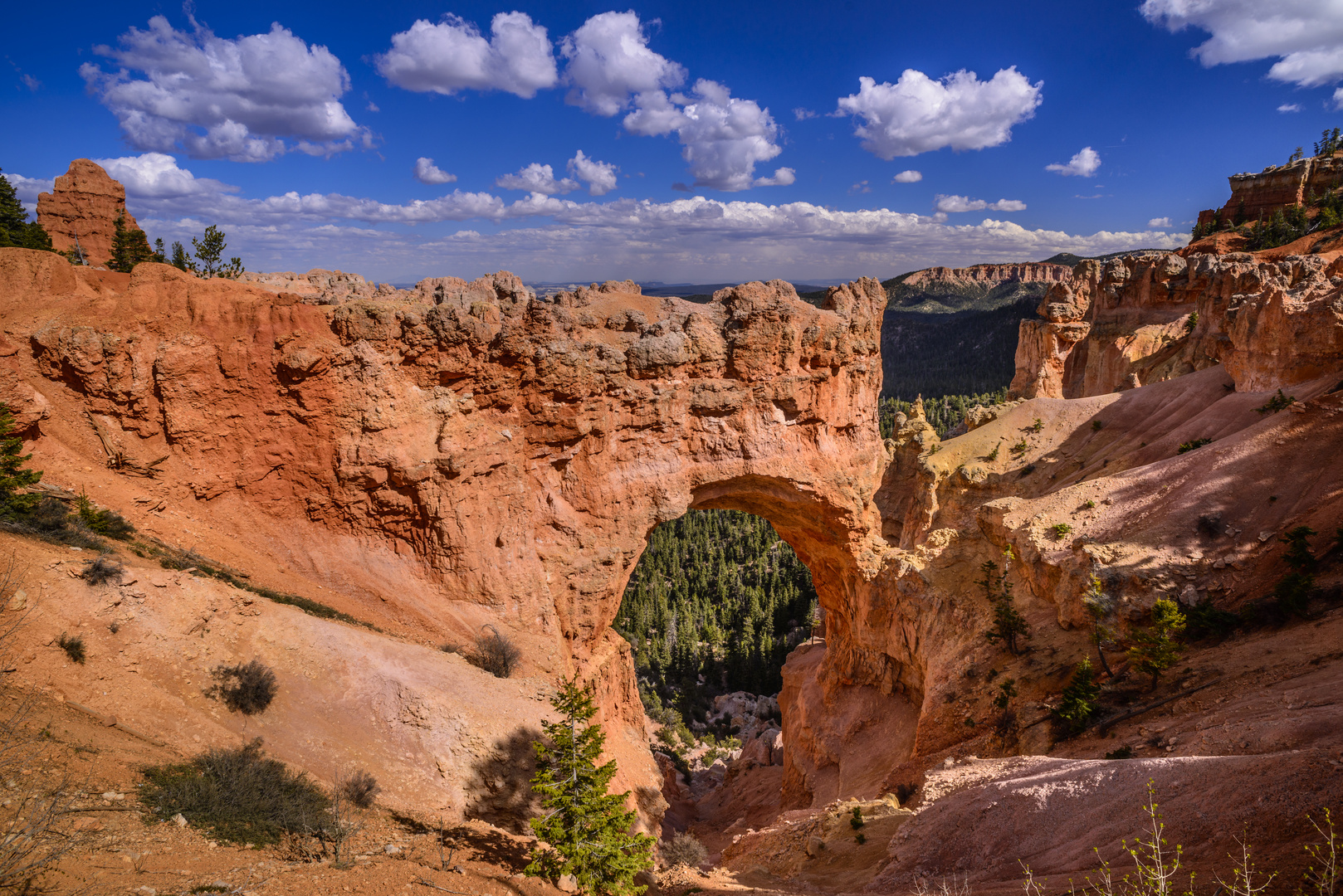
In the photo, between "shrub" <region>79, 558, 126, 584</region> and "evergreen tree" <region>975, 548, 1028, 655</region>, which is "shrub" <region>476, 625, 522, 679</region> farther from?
"evergreen tree" <region>975, 548, 1028, 655</region>

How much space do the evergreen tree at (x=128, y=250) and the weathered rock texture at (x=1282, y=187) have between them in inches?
4876

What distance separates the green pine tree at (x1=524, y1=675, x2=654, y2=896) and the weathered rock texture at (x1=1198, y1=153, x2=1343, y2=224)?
115m

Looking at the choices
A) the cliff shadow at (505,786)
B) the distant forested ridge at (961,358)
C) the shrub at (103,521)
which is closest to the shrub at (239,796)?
the cliff shadow at (505,786)

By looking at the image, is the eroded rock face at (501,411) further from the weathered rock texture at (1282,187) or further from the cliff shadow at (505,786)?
the weathered rock texture at (1282,187)

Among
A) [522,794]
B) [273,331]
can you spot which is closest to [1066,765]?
[522,794]

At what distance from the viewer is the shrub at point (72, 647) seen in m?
12.2

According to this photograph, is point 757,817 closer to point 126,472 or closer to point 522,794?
point 522,794

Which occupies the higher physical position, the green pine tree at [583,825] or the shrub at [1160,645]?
the shrub at [1160,645]

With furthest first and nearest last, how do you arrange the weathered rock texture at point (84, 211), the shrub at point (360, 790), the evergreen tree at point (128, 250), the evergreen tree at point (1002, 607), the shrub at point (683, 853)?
the weathered rock texture at point (84, 211) → the evergreen tree at point (128, 250) → the evergreen tree at point (1002, 607) → the shrub at point (683, 853) → the shrub at point (360, 790)

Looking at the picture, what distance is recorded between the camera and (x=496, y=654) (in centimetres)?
1847

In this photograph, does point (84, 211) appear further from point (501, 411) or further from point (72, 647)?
point (72, 647)

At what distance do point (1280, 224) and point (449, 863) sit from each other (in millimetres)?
108236

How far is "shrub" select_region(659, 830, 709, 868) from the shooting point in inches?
772

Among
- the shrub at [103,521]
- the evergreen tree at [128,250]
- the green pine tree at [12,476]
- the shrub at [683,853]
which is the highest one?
the evergreen tree at [128,250]
